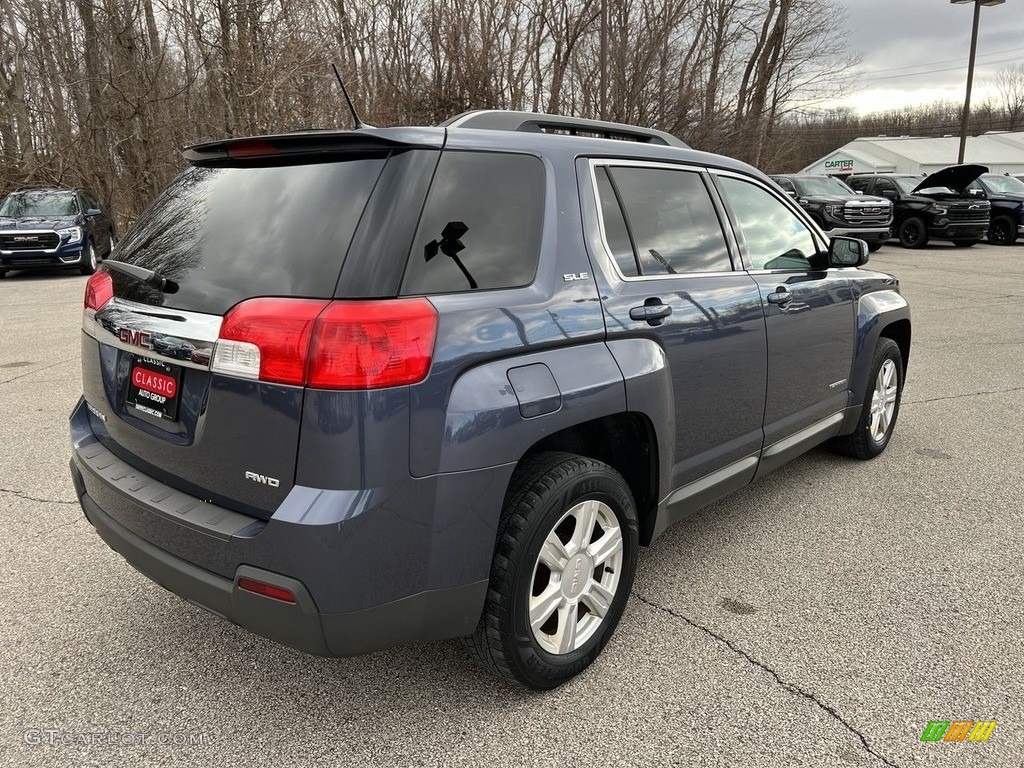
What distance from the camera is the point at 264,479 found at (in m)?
2.03

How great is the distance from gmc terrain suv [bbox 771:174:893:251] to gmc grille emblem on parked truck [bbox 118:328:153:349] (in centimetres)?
1754

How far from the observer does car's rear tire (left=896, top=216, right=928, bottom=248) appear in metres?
20.1

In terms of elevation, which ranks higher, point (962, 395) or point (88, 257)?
point (88, 257)

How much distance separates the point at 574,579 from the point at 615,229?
4.10 ft

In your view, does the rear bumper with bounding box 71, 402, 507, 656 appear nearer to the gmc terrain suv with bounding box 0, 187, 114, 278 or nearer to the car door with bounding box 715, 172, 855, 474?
the car door with bounding box 715, 172, 855, 474

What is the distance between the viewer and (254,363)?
2.00 meters

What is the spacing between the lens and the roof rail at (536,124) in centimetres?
267

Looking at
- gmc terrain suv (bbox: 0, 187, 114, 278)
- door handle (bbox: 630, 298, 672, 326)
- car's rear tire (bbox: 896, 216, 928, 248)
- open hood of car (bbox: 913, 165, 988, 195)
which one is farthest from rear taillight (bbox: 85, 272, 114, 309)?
car's rear tire (bbox: 896, 216, 928, 248)

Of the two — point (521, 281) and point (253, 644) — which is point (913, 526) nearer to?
point (521, 281)

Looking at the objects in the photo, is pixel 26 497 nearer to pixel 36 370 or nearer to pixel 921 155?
pixel 36 370

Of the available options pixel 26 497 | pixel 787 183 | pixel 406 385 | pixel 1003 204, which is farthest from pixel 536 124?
pixel 1003 204

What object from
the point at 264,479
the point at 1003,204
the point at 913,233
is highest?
the point at 1003,204

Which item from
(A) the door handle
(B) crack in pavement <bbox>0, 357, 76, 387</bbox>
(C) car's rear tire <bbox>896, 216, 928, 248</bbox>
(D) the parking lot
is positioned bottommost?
(D) the parking lot

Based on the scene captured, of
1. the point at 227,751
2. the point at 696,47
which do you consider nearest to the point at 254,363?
the point at 227,751
